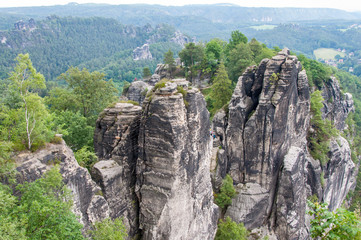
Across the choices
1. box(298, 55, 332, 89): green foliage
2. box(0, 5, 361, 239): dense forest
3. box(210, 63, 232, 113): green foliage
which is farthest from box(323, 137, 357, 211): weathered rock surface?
box(210, 63, 232, 113): green foliage

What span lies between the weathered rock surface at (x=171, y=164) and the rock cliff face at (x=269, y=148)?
37.0 feet

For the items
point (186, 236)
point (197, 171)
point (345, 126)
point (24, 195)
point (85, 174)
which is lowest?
point (345, 126)

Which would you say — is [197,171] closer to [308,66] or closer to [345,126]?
[308,66]

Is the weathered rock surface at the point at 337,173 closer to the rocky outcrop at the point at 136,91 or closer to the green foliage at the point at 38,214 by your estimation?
the rocky outcrop at the point at 136,91

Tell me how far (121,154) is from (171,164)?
4576 millimetres

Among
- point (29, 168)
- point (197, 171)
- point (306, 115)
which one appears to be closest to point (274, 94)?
point (306, 115)

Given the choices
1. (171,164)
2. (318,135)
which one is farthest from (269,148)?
(171,164)

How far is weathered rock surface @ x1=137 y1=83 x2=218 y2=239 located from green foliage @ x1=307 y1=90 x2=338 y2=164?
2643 centimetres

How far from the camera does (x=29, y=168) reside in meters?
16.0

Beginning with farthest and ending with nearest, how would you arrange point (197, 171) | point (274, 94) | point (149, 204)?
point (274, 94), point (197, 171), point (149, 204)

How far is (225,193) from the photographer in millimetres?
32000

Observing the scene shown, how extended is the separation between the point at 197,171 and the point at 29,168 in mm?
12648

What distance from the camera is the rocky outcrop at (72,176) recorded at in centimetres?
1611

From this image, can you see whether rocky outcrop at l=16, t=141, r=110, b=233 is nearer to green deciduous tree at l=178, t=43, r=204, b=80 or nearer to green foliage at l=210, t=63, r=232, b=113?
green foliage at l=210, t=63, r=232, b=113
